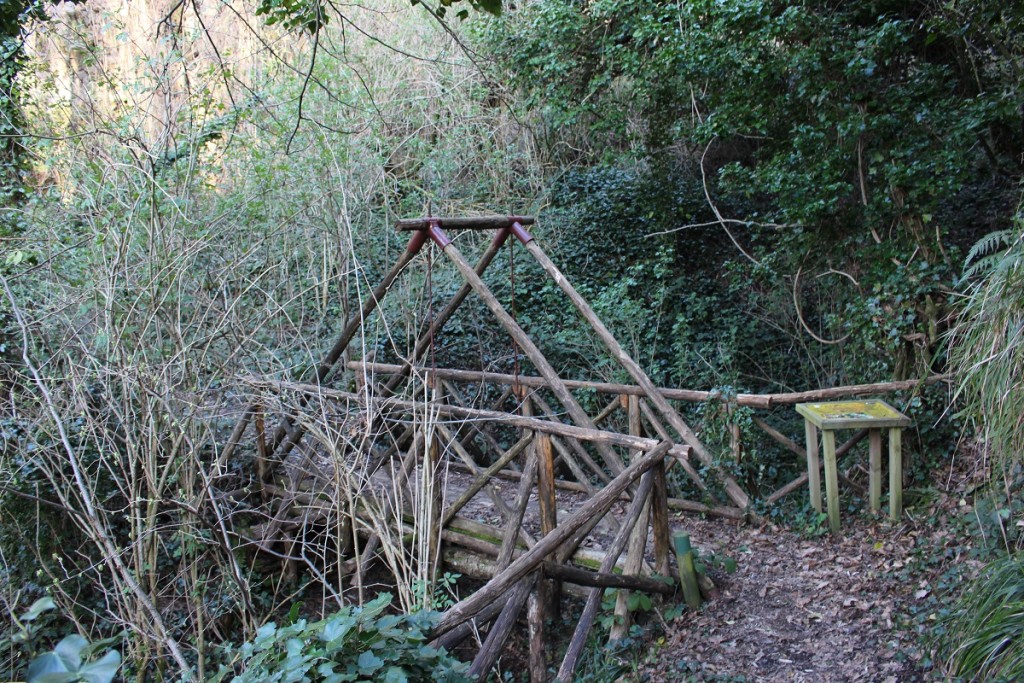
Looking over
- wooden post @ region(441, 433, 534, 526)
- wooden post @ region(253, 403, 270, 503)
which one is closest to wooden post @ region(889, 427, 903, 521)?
wooden post @ region(441, 433, 534, 526)

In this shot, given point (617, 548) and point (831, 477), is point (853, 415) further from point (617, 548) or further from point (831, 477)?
point (617, 548)

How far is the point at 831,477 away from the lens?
16.0ft

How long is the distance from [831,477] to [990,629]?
2038 millimetres

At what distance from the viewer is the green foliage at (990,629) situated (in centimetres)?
271

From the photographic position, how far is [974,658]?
9.37 ft

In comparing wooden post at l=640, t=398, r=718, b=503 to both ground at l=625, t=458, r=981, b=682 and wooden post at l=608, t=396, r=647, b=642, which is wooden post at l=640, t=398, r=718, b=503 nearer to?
ground at l=625, t=458, r=981, b=682

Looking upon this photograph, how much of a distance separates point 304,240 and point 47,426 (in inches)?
143

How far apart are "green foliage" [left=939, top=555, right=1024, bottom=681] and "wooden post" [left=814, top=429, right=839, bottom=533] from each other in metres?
1.53

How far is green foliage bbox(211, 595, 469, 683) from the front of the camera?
2.21 metres

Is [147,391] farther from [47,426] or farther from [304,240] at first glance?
[304,240]

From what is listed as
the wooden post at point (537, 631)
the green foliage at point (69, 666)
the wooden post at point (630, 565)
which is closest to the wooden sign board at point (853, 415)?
the wooden post at point (630, 565)

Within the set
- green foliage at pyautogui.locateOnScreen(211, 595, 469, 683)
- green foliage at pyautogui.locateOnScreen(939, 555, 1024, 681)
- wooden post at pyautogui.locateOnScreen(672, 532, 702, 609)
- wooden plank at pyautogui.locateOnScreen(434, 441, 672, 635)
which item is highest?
green foliage at pyautogui.locateOnScreen(211, 595, 469, 683)

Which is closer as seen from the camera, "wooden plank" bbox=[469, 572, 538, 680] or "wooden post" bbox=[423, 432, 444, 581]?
"wooden plank" bbox=[469, 572, 538, 680]

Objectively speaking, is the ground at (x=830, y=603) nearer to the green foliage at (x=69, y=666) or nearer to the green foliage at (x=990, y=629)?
the green foliage at (x=990, y=629)
